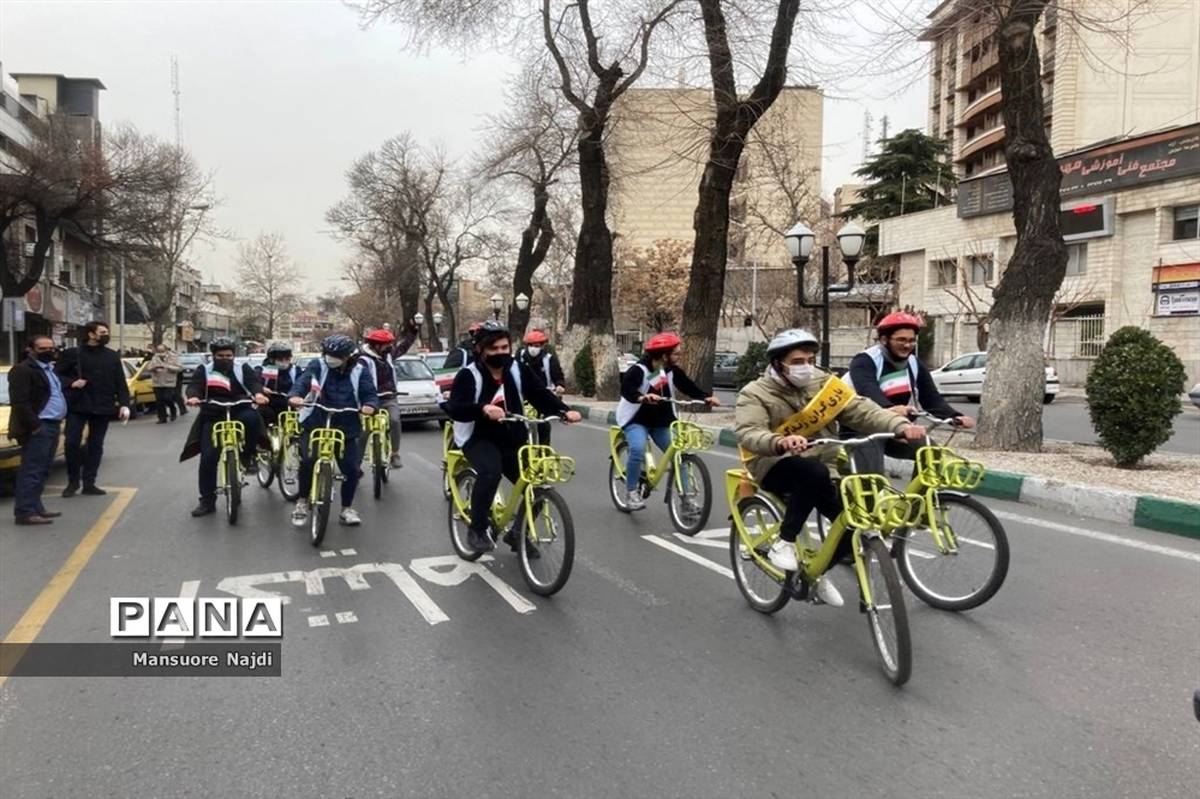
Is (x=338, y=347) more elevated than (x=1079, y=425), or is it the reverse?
(x=338, y=347)

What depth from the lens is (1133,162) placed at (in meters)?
28.9

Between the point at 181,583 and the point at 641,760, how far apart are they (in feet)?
12.3

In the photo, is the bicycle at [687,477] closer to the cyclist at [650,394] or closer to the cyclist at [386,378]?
the cyclist at [650,394]

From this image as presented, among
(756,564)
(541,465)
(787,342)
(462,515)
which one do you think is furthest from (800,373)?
(462,515)

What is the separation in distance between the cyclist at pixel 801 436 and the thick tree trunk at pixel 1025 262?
23.1 feet

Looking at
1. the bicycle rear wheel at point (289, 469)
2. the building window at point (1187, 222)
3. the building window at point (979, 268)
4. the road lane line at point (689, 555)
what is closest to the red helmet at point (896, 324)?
the road lane line at point (689, 555)

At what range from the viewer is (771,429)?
4.62 m

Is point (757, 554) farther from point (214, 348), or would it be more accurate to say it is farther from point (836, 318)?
point (836, 318)

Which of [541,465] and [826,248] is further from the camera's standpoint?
[826,248]

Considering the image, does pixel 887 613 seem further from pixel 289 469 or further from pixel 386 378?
pixel 386 378

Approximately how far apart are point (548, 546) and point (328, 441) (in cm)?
259


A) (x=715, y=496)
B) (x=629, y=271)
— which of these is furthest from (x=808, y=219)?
(x=629, y=271)

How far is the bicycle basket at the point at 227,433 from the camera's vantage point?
782 centimetres

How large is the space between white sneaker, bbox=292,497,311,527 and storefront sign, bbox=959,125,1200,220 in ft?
87.5
